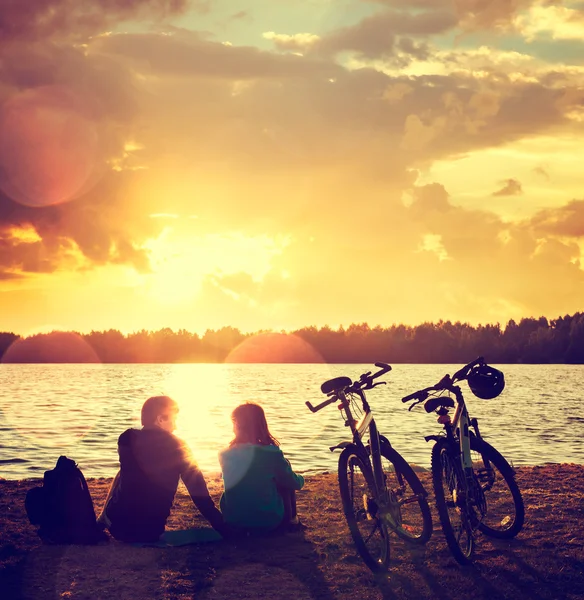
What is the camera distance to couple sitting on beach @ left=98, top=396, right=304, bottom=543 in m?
8.19

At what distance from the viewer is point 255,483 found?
27.6 ft

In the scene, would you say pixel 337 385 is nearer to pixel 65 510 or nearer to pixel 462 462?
pixel 462 462

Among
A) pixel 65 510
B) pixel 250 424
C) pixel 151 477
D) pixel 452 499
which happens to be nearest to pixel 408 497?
pixel 452 499

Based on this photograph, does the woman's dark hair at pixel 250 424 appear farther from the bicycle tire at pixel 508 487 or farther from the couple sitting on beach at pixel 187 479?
the bicycle tire at pixel 508 487

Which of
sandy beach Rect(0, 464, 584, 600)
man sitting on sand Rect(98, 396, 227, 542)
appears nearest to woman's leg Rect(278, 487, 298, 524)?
sandy beach Rect(0, 464, 584, 600)

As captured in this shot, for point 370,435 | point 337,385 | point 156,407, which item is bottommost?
point 370,435

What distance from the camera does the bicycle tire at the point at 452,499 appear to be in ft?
24.8

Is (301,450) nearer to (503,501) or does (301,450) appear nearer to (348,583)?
(503,501)

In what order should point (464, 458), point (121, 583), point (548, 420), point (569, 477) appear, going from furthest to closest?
point (548, 420), point (569, 477), point (464, 458), point (121, 583)

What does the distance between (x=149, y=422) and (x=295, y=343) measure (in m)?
186

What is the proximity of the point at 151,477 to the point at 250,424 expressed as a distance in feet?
3.75

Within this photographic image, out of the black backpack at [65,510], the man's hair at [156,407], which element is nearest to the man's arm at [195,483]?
the man's hair at [156,407]

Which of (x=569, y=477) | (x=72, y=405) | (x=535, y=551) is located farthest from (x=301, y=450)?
(x=72, y=405)

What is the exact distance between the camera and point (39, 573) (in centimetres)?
755
